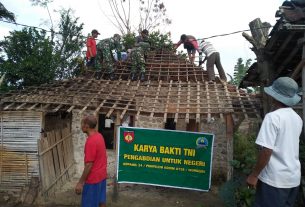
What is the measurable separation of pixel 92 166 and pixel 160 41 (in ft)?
30.6

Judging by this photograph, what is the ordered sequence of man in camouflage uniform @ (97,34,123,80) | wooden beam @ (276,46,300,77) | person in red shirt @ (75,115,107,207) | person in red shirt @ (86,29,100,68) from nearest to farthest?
person in red shirt @ (75,115,107,207)
wooden beam @ (276,46,300,77)
man in camouflage uniform @ (97,34,123,80)
person in red shirt @ (86,29,100,68)

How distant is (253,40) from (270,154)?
3.54 metres

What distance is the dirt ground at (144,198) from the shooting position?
8.59 m

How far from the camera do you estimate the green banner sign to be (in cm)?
870

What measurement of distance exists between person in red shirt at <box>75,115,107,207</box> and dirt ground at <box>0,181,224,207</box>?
3958 mm

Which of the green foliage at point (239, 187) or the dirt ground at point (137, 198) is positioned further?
the dirt ground at point (137, 198)

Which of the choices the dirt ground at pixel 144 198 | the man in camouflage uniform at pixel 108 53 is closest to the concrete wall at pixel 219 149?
the dirt ground at pixel 144 198

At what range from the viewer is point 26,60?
11.7 meters

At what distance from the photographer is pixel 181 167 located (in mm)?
8773

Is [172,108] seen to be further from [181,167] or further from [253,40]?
[253,40]

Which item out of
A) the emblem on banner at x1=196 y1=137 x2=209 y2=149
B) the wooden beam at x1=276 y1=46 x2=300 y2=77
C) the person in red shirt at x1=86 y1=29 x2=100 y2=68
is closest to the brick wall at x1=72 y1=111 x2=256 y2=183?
the person in red shirt at x1=86 y1=29 x2=100 y2=68

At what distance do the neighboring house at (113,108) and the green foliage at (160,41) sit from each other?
129 centimetres

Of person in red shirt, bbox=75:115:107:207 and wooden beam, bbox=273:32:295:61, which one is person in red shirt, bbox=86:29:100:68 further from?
person in red shirt, bbox=75:115:107:207

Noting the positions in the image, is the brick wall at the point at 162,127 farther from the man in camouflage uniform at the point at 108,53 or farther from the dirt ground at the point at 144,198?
the man in camouflage uniform at the point at 108,53
